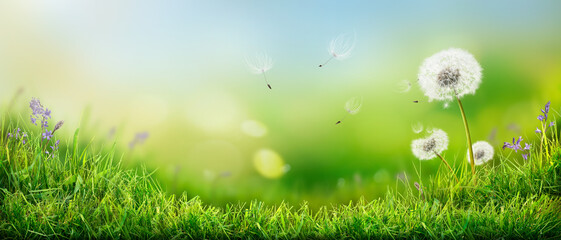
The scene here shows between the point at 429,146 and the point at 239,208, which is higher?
the point at 429,146

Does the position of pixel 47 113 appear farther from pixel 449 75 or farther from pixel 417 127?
pixel 449 75

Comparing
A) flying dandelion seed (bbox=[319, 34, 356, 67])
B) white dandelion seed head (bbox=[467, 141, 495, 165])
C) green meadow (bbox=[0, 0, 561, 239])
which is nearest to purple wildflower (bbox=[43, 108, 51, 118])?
green meadow (bbox=[0, 0, 561, 239])

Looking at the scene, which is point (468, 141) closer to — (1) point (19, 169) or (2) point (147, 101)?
(2) point (147, 101)

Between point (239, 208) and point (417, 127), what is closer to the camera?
point (239, 208)

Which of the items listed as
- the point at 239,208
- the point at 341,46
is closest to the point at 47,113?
the point at 239,208

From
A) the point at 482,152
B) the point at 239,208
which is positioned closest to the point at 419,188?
the point at 482,152

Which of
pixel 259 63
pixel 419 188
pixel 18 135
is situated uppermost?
pixel 259 63
